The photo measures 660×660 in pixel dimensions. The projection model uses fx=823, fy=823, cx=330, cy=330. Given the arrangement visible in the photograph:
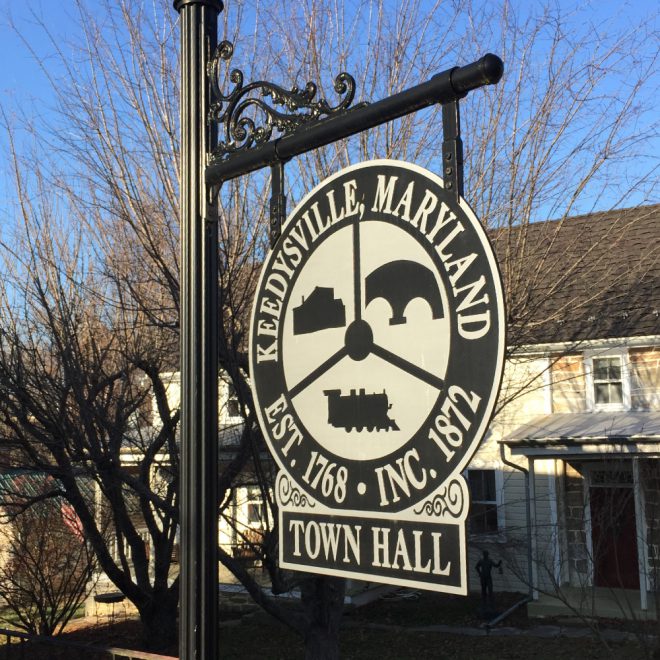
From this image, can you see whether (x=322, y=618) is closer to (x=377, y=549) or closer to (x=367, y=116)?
(x=377, y=549)

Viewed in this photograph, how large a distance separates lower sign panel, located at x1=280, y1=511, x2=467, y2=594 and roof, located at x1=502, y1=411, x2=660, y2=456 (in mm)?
11626

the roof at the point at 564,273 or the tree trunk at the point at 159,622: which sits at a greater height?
the roof at the point at 564,273

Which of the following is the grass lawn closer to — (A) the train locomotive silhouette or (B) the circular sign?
(B) the circular sign

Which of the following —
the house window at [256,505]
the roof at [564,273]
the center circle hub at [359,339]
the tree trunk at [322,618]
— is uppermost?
the roof at [564,273]

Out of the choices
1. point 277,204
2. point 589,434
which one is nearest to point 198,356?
point 277,204

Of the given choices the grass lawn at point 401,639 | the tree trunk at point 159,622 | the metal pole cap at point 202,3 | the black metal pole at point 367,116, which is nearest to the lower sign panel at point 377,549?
the black metal pole at point 367,116

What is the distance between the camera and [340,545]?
81.4 inches

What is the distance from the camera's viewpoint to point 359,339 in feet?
6.62

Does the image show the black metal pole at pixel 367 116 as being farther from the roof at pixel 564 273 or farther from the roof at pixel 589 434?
the roof at pixel 589 434

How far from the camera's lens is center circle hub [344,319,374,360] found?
1989mm

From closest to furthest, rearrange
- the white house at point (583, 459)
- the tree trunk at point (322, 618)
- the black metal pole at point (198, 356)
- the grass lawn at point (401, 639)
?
the black metal pole at point (198, 356) < the tree trunk at point (322, 618) < the grass lawn at point (401, 639) < the white house at point (583, 459)

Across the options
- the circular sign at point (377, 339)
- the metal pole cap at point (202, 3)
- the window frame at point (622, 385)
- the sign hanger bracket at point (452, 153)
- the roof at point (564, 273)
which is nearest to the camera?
the circular sign at point (377, 339)

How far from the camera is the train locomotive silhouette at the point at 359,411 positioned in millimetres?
1934

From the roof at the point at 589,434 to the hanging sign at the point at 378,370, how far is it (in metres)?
11.7
